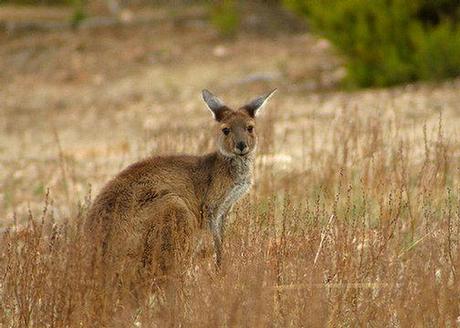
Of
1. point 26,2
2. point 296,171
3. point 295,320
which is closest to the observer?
point 295,320

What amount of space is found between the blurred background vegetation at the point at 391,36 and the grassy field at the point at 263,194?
570mm

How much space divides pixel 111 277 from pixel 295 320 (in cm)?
100

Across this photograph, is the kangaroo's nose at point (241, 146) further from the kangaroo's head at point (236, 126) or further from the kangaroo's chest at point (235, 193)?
the kangaroo's chest at point (235, 193)

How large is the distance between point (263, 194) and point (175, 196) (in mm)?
2452

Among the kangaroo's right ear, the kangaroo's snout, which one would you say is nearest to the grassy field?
the kangaroo's snout

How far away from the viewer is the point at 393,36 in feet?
63.4

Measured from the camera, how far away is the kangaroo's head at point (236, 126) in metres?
8.27

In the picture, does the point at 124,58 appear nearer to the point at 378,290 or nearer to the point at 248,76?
the point at 248,76

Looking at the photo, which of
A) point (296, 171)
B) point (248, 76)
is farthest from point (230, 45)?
point (296, 171)

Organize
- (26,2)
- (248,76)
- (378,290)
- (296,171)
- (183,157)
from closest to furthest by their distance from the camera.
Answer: (378,290) < (183,157) < (296,171) < (248,76) < (26,2)

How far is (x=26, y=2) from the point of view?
2917cm

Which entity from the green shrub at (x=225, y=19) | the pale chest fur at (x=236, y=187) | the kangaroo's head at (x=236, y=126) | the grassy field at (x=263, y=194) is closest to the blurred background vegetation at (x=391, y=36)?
the grassy field at (x=263, y=194)

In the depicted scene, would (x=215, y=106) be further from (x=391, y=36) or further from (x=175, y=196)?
(x=391, y=36)

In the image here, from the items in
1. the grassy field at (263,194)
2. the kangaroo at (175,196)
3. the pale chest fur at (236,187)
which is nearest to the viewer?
the grassy field at (263,194)
